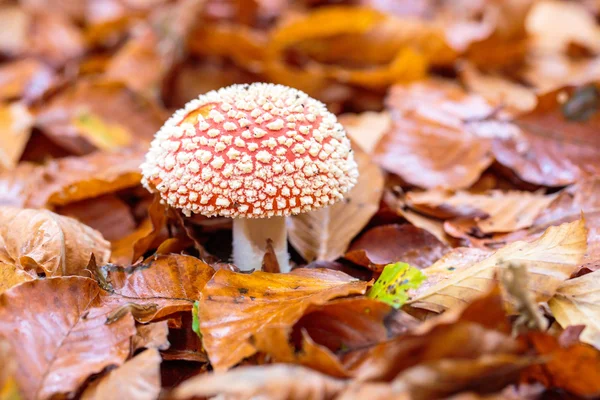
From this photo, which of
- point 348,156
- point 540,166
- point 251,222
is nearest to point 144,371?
point 251,222

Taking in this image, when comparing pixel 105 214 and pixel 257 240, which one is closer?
pixel 257 240

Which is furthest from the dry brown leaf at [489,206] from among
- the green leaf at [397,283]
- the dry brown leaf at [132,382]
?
the dry brown leaf at [132,382]

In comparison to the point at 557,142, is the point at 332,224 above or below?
below

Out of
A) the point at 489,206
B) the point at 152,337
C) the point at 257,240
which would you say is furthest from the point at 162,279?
the point at 489,206

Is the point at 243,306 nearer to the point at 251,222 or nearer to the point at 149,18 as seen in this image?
the point at 251,222

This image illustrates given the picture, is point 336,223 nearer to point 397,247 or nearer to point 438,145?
point 397,247

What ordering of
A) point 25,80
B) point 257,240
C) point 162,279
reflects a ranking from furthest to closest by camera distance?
point 25,80
point 257,240
point 162,279

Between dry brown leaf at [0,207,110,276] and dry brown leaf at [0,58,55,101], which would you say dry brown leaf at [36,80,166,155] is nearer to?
dry brown leaf at [0,58,55,101]
